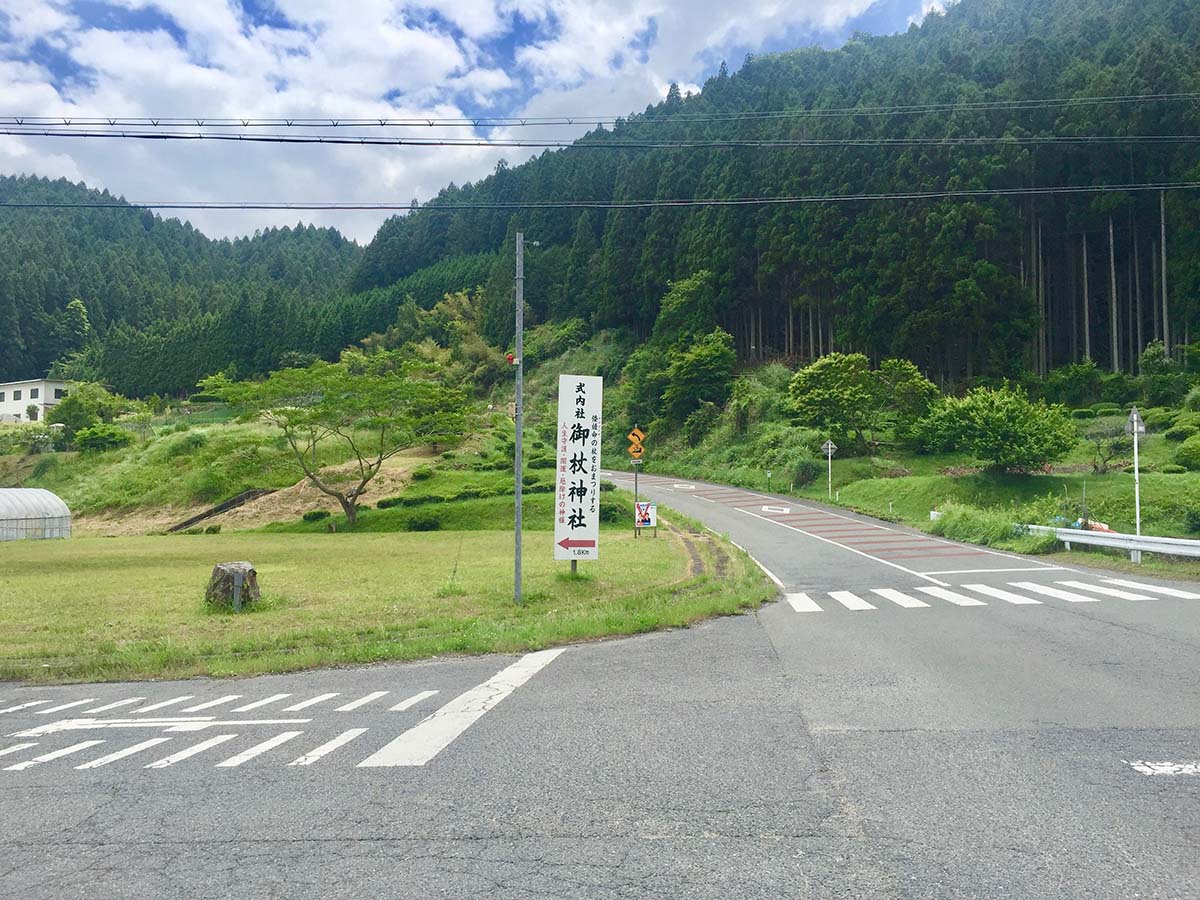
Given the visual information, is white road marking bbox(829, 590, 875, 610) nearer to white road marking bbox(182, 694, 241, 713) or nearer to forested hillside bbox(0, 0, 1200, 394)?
white road marking bbox(182, 694, 241, 713)

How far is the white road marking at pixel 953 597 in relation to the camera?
12.4 meters

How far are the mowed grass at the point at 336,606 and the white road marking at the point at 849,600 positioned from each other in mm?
1295

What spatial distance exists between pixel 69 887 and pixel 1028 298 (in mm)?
50424

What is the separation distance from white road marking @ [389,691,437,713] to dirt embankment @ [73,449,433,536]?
95.9 feet

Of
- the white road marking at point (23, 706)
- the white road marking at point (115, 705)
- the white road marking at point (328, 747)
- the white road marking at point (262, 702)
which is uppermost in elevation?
the white road marking at point (328, 747)

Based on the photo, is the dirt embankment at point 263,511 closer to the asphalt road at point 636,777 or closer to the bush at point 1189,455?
the asphalt road at point 636,777

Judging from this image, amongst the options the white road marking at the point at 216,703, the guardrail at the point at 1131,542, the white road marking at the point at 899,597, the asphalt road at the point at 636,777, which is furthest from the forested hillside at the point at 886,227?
the white road marking at the point at 216,703

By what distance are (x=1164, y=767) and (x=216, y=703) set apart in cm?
731

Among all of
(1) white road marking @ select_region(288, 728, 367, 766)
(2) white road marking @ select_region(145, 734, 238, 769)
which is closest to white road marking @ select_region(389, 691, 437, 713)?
(1) white road marking @ select_region(288, 728, 367, 766)

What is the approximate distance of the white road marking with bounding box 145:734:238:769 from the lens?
503cm

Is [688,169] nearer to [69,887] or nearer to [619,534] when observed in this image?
[619,534]

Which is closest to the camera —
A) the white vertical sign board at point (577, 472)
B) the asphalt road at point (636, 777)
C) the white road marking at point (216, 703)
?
the asphalt road at point (636, 777)

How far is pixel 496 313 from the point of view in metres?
73.2

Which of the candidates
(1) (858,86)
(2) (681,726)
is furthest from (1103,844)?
(1) (858,86)
